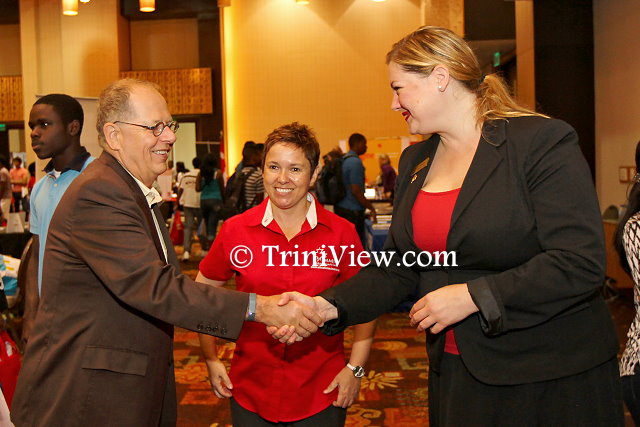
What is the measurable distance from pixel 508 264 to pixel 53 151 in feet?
8.66

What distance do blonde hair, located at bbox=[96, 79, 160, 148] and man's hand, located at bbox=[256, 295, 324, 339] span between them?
731mm

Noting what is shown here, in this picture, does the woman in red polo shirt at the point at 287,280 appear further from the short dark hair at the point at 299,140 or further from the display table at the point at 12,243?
the display table at the point at 12,243

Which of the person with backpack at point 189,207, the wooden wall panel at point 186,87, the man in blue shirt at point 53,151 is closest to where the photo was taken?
the man in blue shirt at point 53,151

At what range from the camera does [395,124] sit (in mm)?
16297

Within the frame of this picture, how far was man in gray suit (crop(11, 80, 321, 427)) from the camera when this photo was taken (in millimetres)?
1925

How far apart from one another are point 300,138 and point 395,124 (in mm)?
13959

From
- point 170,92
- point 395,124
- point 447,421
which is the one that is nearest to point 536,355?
point 447,421

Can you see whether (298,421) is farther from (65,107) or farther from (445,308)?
(65,107)

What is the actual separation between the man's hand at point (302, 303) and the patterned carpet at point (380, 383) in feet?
6.66

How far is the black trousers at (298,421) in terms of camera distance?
2412 mm

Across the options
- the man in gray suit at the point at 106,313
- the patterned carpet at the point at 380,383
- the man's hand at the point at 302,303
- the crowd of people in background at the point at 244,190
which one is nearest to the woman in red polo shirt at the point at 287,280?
the man's hand at the point at 302,303

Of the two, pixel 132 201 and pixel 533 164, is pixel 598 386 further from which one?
pixel 132 201

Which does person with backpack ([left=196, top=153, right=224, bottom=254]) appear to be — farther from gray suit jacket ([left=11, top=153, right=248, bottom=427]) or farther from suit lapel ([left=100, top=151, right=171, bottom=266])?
gray suit jacket ([left=11, top=153, right=248, bottom=427])

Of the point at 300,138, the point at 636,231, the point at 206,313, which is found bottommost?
the point at 206,313
